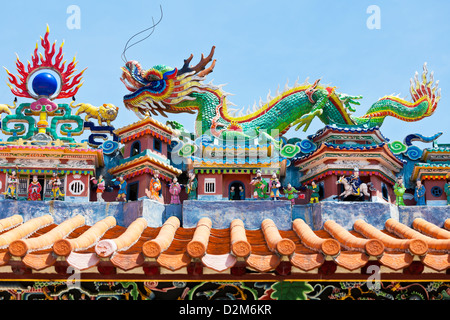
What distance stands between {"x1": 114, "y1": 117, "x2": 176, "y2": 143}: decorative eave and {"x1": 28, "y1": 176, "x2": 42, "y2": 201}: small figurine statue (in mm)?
2760

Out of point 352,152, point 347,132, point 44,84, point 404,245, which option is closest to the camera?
point 404,245

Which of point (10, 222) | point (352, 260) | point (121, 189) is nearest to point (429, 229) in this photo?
point (352, 260)

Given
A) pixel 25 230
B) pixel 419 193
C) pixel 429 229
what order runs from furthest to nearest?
1. pixel 419 193
2. pixel 429 229
3. pixel 25 230

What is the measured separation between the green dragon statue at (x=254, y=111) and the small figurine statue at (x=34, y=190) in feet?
12.1

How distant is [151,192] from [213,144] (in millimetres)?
2103

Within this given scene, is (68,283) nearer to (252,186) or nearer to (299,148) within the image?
(252,186)

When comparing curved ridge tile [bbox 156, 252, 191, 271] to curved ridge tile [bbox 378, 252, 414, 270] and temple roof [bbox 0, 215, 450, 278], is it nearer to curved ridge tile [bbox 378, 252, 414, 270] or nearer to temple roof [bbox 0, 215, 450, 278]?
temple roof [bbox 0, 215, 450, 278]

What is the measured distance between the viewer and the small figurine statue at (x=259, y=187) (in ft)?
55.3

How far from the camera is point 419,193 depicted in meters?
17.7

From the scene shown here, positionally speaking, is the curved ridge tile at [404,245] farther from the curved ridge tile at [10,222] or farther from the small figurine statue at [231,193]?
the curved ridge tile at [10,222]

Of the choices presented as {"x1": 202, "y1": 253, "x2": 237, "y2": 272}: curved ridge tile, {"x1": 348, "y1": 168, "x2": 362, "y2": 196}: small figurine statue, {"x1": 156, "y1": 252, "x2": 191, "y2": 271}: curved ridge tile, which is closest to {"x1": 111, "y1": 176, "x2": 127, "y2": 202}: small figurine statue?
{"x1": 348, "y1": 168, "x2": 362, "y2": 196}: small figurine statue

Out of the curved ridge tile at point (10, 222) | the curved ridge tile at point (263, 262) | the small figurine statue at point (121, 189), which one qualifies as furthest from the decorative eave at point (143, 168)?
the curved ridge tile at point (263, 262)

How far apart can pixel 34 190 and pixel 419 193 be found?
31.3 feet

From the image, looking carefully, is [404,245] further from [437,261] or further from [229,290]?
[229,290]
